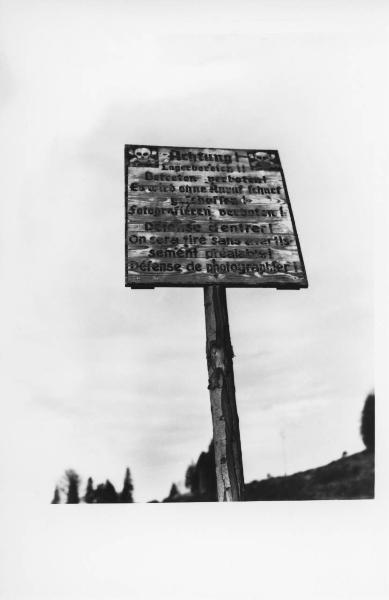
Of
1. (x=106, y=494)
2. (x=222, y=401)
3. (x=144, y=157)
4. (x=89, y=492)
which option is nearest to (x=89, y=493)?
(x=89, y=492)

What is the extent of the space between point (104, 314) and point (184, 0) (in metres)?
2.75

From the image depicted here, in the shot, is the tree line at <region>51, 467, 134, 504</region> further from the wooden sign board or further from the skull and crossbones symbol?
the skull and crossbones symbol

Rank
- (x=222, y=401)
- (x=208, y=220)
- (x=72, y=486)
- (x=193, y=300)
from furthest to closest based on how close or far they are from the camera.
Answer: (x=193, y=300) → (x=208, y=220) → (x=72, y=486) → (x=222, y=401)

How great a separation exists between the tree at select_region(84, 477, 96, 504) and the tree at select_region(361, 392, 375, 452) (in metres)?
1.94

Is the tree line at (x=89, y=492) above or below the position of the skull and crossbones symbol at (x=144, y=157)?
below

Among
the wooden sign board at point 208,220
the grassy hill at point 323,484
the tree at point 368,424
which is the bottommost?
the grassy hill at point 323,484

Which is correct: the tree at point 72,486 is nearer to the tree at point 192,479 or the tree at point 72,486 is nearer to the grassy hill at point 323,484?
the grassy hill at point 323,484

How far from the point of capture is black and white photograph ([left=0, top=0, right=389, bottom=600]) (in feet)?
11.1

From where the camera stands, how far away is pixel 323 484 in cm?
364

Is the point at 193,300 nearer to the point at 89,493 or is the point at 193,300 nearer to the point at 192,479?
the point at 192,479

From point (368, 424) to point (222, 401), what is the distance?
120 centimetres

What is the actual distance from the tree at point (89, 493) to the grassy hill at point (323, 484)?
0.49 metres

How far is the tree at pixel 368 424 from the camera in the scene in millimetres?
3785

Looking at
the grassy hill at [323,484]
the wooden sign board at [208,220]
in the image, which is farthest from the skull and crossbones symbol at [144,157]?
the grassy hill at [323,484]
